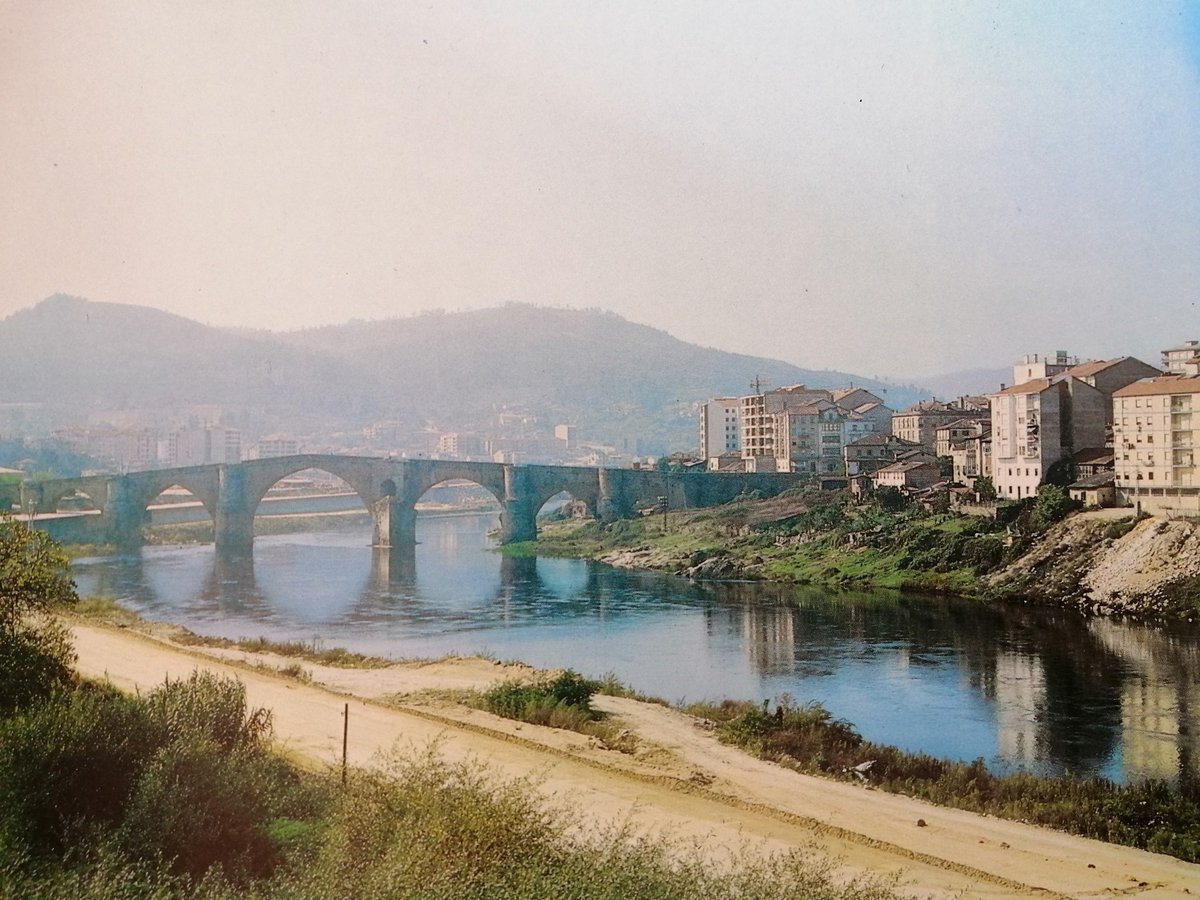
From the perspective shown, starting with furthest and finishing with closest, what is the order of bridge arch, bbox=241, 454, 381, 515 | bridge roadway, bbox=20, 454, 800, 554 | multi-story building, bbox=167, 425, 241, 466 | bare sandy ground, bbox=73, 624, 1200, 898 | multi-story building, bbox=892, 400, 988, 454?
multi-story building, bbox=167, 425, 241, 466, multi-story building, bbox=892, 400, 988, 454, bridge arch, bbox=241, 454, 381, 515, bridge roadway, bbox=20, 454, 800, 554, bare sandy ground, bbox=73, 624, 1200, 898

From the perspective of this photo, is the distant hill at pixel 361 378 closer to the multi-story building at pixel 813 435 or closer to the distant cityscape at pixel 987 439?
the distant cityscape at pixel 987 439

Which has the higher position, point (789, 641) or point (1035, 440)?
point (1035, 440)

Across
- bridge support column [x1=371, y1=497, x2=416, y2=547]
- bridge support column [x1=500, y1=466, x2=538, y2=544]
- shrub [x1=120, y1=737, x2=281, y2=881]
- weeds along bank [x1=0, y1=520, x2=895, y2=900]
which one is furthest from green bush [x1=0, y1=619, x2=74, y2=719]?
bridge support column [x1=500, y1=466, x2=538, y2=544]

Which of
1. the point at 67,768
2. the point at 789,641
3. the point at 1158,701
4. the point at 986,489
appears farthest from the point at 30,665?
the point at 986,489

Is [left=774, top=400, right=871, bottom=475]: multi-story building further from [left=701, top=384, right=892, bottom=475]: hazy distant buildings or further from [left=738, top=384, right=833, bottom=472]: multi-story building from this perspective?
[left=738, top=384, right=833, bottom=472]: multi-story building

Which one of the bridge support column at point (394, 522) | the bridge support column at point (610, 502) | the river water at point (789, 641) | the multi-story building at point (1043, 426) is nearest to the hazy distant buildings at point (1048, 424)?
the multi-story building at point (1043, 426)

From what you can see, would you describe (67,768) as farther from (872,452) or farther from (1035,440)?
(872,452)
